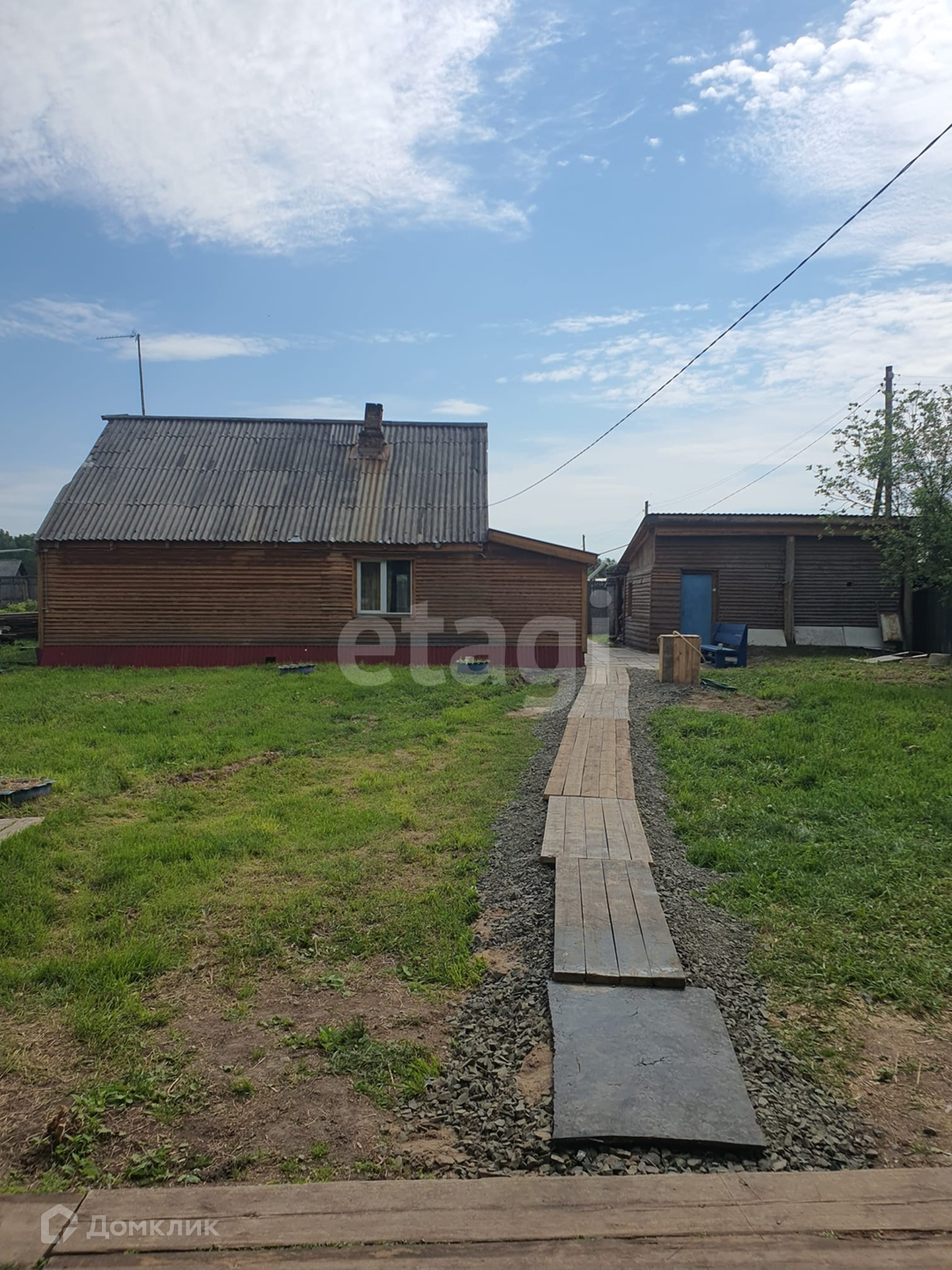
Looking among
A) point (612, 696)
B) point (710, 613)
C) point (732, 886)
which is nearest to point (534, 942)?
point (732, 886)

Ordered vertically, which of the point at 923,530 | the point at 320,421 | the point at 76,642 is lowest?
the point at 76,642

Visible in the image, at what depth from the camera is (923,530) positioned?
13.1 meters

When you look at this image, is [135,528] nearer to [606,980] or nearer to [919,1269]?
[606,980]

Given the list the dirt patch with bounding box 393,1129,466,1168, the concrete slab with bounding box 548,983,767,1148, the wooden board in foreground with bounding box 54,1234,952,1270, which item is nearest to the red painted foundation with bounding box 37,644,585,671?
the concrete slab with bounding box 548,983,767,1148

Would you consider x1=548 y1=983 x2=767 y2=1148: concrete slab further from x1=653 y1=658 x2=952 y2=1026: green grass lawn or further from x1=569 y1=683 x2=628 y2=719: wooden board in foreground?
x1=569 y1=683 x2=628 y2=719: wooden board in foreground

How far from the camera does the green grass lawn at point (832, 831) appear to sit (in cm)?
394

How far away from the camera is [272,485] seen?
18422mm

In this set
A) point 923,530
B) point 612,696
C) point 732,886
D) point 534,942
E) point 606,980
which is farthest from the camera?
point 923,530

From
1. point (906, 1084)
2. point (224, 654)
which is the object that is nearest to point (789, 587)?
point (224, 654)

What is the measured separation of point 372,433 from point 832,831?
16.1 m

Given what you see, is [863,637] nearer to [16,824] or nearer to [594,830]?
[594,830]

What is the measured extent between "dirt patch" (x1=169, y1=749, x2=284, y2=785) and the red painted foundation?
8.30 m

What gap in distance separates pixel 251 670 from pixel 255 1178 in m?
13.7

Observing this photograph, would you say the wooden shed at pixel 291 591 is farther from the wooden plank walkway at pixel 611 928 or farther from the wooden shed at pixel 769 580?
the wooden plank walkway at pixel 611 928
